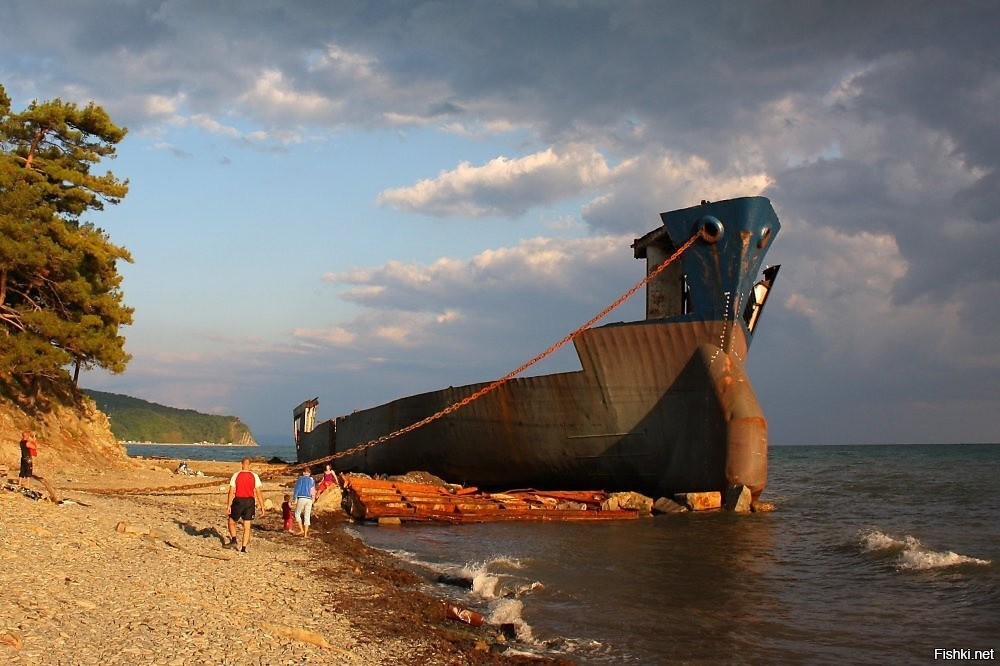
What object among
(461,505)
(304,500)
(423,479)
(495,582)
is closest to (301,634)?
(495,582)

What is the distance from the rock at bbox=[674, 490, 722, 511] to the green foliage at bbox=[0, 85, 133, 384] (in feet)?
56.5

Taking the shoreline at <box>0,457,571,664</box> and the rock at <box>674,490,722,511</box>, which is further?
the rock at <box>674,490,722,511</box>

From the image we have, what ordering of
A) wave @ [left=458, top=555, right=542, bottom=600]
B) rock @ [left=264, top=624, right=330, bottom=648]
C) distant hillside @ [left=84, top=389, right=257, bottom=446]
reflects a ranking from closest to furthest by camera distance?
rock @ [left=264, top=624, right=330, bottom=648], wave @ [left=458, top=555, right=542, bottom=600], distant hillside @ [left=84, top=389, right=257, bottom=446]

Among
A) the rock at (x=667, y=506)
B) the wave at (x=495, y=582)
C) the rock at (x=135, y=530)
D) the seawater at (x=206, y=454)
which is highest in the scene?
the rock at (x=135, y=530)

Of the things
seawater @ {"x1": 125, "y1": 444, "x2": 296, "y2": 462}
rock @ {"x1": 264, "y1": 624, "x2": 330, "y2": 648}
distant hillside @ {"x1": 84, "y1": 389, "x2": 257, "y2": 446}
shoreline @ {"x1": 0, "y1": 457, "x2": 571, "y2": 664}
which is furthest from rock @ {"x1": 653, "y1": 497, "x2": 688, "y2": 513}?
distant hillside @ {"x1": 84, "y1": 389, "x2": 257, "y2": 446}

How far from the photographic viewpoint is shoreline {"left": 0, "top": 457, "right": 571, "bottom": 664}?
5.00m

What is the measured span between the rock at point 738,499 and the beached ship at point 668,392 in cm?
20

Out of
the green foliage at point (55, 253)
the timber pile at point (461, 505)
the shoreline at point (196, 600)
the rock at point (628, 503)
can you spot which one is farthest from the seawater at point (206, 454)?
the shoreline at point (196, 600)

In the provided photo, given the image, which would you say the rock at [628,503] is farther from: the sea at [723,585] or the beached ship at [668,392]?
the sea at [723,585]

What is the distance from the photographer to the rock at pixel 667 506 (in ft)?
55.8

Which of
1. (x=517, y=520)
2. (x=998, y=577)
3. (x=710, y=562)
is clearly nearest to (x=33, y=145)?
(x=517, y=520)

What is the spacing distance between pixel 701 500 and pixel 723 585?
750 centimetres

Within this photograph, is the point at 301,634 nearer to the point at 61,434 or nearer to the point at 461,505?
the point at 461,505

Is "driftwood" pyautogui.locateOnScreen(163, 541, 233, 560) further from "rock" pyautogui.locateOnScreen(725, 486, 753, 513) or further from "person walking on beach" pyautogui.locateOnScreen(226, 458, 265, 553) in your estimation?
"rock" pyautogui.locateOnScreen(725, 486, 753, 513)
